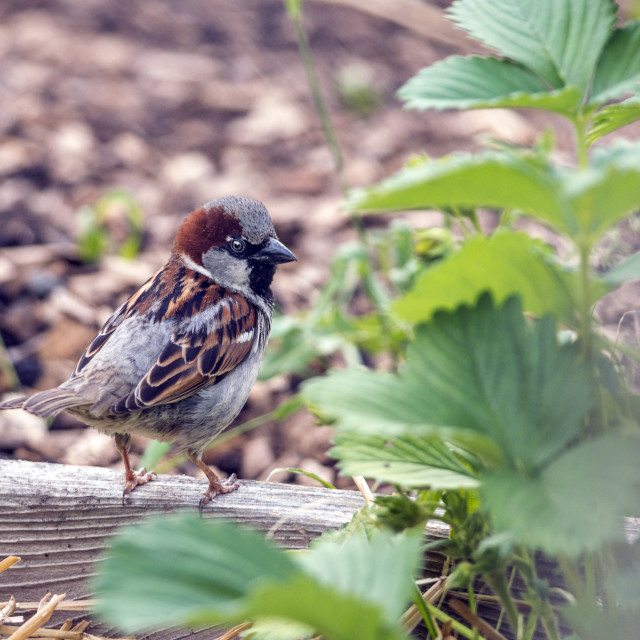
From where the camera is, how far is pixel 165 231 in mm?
3746

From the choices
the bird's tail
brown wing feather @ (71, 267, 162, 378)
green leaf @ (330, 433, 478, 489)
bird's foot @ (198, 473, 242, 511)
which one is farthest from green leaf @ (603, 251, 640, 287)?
brown wing feather @ (71, 267, 162, 378)

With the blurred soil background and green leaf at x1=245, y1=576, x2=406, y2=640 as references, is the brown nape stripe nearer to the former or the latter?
the blurred soil background

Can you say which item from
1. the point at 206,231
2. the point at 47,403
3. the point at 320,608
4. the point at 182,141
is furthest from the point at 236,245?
the point at 182,141

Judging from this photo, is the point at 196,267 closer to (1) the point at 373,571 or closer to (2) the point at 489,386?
(2) the point at 489,386

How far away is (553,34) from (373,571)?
688 mm

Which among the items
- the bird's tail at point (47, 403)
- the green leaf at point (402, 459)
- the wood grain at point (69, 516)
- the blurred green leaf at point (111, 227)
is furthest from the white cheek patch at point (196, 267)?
the green leaf at point (402, 459)

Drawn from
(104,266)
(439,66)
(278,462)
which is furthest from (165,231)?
(439,66)

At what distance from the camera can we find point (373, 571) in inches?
30.1

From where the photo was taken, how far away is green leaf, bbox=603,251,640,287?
86 cm

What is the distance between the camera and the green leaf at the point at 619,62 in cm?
99

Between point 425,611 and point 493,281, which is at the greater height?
point 493,281

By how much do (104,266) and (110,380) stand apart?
1.48 m

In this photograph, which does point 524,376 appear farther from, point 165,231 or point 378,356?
point 165,231

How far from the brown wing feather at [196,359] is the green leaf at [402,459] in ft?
3.36
